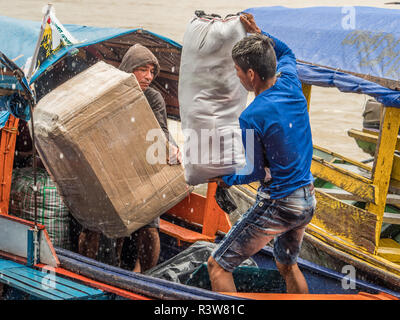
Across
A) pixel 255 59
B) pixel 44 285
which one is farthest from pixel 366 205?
pixel 44 285

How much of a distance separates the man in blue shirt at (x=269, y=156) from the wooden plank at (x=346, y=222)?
1383 mm

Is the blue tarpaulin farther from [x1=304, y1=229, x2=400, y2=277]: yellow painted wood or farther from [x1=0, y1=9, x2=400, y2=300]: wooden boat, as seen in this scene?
[x1=304, y1=229, x2=400, y2=277]: yellow painted wood

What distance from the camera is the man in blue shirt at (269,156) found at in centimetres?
268

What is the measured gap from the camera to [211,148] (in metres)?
3.26

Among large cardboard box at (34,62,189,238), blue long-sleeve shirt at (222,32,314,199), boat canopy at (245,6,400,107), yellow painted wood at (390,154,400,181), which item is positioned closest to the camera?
blue long-sleeve shirt at (222,32,314,199)

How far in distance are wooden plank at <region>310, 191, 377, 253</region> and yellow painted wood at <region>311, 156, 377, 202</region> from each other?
0.15 meters

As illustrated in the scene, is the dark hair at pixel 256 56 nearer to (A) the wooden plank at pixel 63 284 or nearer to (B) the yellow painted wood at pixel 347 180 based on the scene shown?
(A) the wooden plank at pixel 63 284

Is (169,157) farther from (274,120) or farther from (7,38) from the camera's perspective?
(7,38)

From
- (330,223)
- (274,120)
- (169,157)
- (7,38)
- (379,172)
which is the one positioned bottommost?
(330,223)

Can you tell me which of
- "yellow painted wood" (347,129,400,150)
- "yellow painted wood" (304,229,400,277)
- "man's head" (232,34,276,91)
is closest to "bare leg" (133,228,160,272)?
"yellow painted wood" (304,229,400,277)

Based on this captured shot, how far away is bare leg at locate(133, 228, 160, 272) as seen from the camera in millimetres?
3904

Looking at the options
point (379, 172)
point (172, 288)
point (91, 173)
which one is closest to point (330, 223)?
point (379, 172)

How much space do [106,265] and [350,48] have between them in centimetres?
290
